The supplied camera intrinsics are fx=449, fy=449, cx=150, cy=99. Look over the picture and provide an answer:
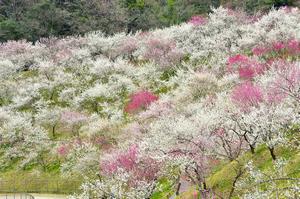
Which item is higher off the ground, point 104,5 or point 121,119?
point 104,5

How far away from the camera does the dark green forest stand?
92.2 meters

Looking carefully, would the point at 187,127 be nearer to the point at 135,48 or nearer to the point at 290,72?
the point at 290,72

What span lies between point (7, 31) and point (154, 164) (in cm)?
6798

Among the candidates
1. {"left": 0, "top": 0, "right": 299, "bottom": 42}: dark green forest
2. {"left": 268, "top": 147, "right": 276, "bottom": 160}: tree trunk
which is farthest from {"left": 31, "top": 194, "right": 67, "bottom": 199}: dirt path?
{"left": 0, "top": 0, "right": 299, "bottom": 42}: dark green forest

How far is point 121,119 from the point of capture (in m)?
54.9

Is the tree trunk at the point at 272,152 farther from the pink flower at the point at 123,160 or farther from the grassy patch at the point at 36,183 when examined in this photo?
the grassy patch at the point at 36,183

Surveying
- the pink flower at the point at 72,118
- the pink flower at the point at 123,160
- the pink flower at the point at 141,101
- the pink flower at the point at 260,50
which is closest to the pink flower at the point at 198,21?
the pink flower at the point at 260,50

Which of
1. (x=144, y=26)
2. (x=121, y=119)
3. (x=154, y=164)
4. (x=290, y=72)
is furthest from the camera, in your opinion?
(x=144, y=26)

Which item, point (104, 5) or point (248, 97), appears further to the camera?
point (104, 5)

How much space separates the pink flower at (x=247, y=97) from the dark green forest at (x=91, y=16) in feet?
156

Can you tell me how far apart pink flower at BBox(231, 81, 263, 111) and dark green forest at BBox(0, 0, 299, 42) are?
4764 cm

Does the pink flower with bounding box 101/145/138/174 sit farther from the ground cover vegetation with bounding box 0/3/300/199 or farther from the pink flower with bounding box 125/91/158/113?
the pink flower with bounding box 125/91/158/113

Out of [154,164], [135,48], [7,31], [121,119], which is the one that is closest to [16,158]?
[121,119]

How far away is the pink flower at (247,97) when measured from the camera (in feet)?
132
